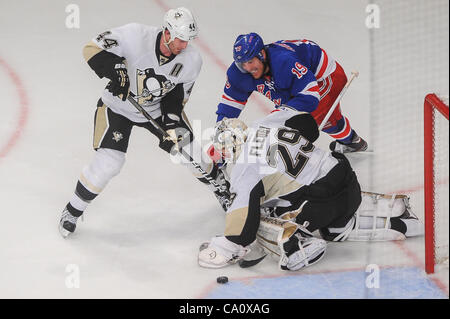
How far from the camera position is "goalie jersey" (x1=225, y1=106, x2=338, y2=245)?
3.37 m

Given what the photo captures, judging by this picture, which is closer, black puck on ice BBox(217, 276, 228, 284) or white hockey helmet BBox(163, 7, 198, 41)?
black puck on ice BBox(217, 276, 228, 284)

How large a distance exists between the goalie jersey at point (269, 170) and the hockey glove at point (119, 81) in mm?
540

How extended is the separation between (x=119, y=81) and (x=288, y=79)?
800mm

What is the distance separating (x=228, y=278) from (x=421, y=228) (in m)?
0.89

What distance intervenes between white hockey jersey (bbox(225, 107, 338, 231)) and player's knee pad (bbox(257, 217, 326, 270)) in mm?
108

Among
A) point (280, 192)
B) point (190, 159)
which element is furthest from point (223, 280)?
point (190, 159)

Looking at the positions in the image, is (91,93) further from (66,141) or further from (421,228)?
(421,228)

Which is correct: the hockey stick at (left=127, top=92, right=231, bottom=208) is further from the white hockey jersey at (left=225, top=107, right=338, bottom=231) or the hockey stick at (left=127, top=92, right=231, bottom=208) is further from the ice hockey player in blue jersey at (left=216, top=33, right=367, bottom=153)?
the ice hockey player in blue jersey at (left=216, top=33, right=367, bottom=153)

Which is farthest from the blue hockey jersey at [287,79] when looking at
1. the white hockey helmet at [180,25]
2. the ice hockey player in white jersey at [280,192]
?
the white hockey helmet at [180,25]

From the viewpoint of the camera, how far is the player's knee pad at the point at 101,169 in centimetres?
365

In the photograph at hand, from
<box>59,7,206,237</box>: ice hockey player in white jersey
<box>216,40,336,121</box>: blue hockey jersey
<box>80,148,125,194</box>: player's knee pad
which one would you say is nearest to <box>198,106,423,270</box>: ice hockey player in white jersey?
<box>216,40,336,121</box>: blue hockey jersey

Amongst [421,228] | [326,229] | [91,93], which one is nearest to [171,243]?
[326,229]

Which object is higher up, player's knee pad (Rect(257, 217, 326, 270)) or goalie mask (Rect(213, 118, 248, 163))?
goalie mask (Rect(213, 118, 248, 163))

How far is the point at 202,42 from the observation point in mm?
5547
